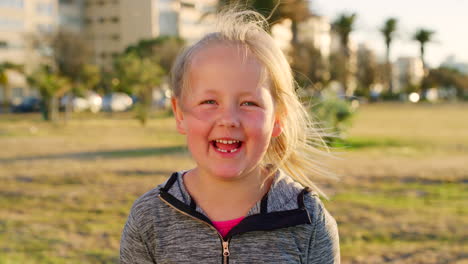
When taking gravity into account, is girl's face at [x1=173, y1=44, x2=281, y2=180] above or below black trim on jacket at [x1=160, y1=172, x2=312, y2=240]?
above

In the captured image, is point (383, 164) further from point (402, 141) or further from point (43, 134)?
point (43, 134)

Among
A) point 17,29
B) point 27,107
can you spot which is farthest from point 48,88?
point 17,29

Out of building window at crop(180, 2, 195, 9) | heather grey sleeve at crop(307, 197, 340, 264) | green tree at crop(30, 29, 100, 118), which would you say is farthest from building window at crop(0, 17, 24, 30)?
heather grey sleeve at crop(307, 197, 340, 264)

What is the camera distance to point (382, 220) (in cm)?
597

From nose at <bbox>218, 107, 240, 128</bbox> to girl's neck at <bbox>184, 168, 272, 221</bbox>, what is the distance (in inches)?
8.3

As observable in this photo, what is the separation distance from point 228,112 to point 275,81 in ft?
0.72

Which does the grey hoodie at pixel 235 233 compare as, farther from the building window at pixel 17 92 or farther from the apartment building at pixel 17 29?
the building window at pixel 17 92

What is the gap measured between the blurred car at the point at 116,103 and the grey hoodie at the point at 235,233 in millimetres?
35526

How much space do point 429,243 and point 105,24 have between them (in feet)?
237

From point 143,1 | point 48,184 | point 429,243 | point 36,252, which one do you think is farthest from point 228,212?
point 143,1

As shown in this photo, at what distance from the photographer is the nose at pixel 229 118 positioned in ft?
5.70

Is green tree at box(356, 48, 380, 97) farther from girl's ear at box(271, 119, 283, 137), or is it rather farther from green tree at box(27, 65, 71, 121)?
girl's ear at box(271, 119, 283, 137)

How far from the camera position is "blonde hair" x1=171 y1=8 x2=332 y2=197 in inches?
73.1

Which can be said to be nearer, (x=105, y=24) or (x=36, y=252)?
(x=36, y=252)
